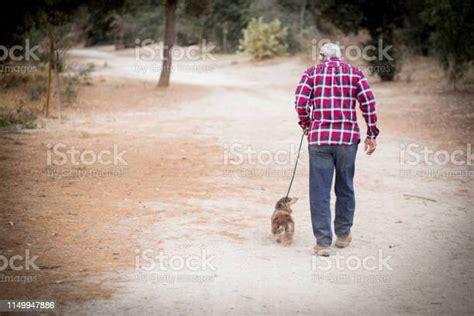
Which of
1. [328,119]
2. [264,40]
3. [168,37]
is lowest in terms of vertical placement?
[328,119]

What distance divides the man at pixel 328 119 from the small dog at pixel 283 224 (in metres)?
0.35

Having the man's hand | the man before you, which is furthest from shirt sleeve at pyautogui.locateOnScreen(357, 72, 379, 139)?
the man's hand

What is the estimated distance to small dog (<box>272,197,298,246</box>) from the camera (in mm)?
6613

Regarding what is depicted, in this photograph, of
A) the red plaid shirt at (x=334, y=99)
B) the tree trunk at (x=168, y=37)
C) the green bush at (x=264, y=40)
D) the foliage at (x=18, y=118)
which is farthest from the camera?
the green bush at (x=264, y=40)

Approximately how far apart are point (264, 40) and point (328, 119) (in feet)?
110

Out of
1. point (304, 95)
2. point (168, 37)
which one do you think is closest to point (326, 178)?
point (304, 95)

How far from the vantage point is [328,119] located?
20.1ft

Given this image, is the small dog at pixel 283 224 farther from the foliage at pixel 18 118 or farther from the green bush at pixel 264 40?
the green bush at pixel 264 40

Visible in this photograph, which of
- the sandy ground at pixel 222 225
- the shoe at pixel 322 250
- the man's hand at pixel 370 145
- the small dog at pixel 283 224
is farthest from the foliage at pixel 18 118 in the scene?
the man's hand at pixel 370 145

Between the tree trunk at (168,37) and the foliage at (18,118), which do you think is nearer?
the foliage at (18,118)

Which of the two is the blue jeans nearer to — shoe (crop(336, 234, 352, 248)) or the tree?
shoe (crop(336, 234, 352, 248))

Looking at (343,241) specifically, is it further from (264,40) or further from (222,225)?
(264,40)

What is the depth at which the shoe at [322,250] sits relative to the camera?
629 cm

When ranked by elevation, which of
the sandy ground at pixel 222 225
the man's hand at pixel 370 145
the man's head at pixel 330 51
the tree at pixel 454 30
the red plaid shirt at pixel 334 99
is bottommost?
the sandy ground at pixel 222 225
